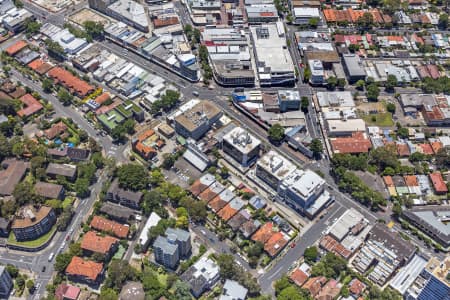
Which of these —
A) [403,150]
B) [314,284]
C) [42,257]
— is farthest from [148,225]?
[403,150]

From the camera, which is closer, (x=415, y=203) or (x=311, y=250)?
(x=311, y=250)

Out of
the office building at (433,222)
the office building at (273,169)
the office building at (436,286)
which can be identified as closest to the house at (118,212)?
the office building at (273,169)

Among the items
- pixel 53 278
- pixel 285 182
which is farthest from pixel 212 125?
pixel 53 278

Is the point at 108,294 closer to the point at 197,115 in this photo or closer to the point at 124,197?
the point at 124,197

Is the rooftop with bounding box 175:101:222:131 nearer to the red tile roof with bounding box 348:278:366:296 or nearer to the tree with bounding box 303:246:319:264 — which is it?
the tree with bounding box 303:246:319:264

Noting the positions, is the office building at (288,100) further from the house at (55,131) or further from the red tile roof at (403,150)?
the house at (55,131)

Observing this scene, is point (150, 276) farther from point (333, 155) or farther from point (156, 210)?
point (333, 155)

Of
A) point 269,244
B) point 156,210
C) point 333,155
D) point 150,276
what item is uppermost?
point 333,155
